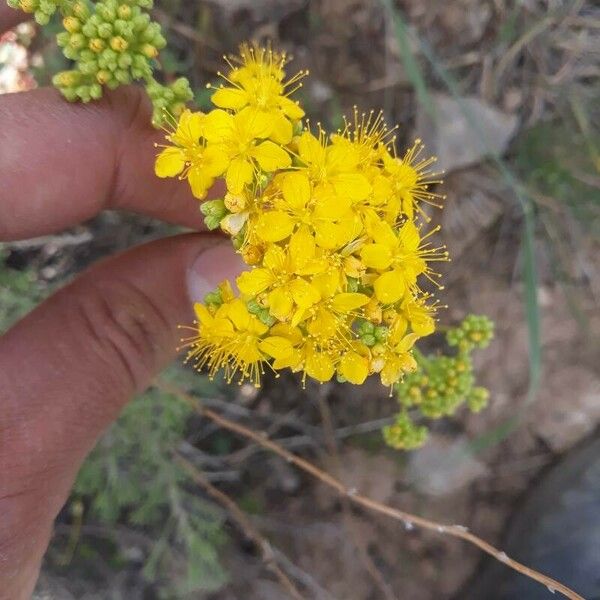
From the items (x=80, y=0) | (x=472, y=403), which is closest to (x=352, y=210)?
(x=80, y=0)

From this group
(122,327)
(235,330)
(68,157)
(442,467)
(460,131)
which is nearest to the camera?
(235,330)

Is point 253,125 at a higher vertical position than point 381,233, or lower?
higher

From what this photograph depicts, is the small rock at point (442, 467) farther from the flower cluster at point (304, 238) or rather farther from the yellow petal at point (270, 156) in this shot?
the yellow petal at point (270, 156)

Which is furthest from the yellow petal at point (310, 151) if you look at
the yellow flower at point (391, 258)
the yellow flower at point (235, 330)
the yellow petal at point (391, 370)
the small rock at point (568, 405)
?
the small rock at point (568, 405)

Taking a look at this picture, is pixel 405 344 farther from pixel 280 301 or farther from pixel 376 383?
pixel 376 383

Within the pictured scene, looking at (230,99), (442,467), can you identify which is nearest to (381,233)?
(230,99)

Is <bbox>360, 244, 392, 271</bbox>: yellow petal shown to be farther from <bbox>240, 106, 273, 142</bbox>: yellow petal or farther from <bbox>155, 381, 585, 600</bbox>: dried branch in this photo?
<bbox>155, 381, 585, 600</bbox>: dried branch
